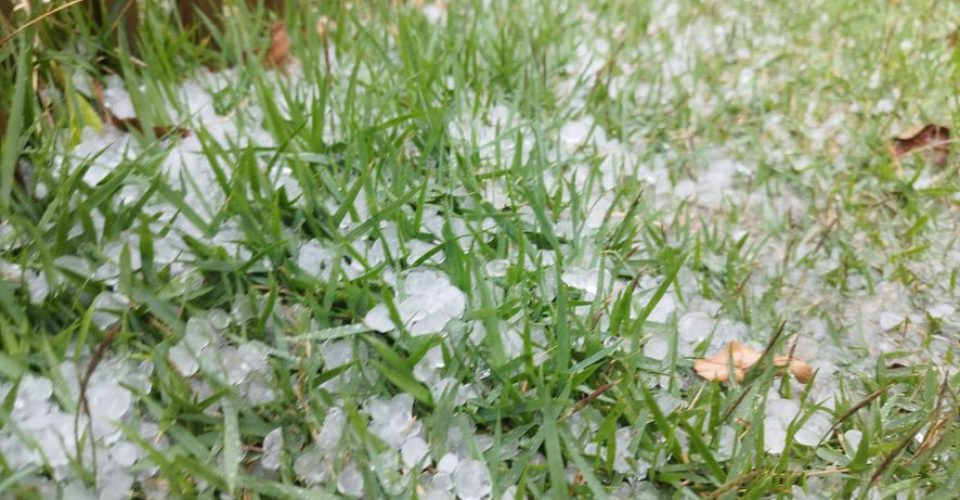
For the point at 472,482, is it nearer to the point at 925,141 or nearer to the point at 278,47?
the point at 278,47

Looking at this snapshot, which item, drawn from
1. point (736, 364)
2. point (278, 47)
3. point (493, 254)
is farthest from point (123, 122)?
point (736, 364)

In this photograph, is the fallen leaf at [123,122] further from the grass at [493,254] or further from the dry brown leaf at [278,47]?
the dry brown leaf at [278,47]

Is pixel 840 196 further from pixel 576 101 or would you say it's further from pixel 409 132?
pixel 409 132

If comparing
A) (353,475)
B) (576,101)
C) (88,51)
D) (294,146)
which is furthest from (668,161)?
(88,51)

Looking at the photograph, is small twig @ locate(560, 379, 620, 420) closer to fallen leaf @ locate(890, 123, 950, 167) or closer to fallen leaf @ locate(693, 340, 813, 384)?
fallen leaf @ locate(693, 340, 813, 384)

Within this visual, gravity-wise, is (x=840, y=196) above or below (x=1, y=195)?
below

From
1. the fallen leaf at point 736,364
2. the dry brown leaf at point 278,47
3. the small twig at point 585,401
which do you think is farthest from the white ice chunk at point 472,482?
the dry brown leaf at point 278,47
